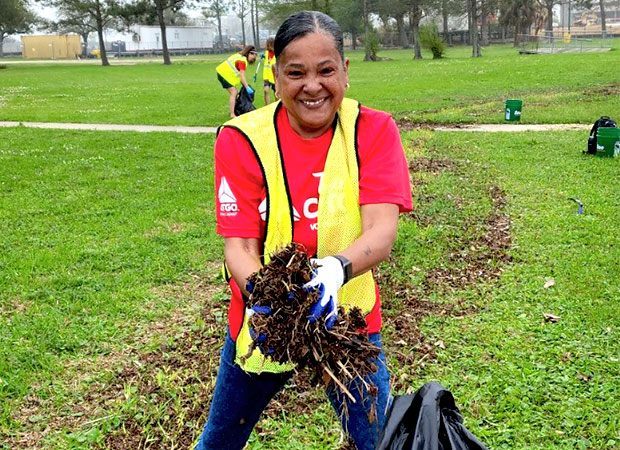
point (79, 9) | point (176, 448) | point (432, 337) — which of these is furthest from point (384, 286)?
point (79, 9)

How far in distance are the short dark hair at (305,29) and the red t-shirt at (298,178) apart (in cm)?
25

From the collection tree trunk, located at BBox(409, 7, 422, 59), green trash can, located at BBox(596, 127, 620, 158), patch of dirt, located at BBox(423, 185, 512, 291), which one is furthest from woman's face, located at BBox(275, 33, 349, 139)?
tree trunk, located at BBox(409, 7, 422, 59)

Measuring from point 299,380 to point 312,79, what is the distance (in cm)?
245

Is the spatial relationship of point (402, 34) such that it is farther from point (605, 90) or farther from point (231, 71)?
point (231, 71)

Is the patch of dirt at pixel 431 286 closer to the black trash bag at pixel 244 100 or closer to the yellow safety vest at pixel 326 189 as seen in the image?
the yellow safety vest at pixel 326 189

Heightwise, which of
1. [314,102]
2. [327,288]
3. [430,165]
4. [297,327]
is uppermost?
[314,102]

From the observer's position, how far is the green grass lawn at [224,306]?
3676 millimetres

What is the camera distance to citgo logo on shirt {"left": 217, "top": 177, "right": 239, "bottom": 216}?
6.99 ft

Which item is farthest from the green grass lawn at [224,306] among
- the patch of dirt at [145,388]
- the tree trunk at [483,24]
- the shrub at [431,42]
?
the tree trunk at [483,24]

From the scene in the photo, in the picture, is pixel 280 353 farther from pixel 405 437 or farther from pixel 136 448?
pixel 136 448

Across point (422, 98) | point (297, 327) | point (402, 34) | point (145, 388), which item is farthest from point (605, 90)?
point (402, 34)

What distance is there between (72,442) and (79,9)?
2273 inches

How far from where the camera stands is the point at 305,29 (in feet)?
6.73

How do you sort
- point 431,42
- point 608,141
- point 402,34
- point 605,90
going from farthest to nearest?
point 402,34
point 431,42
point 605,90
point 608,141
